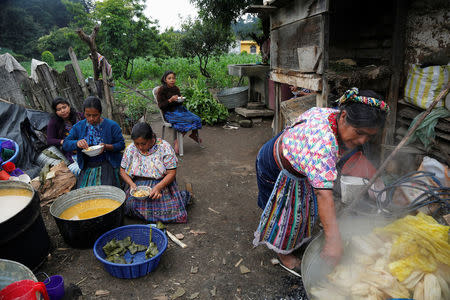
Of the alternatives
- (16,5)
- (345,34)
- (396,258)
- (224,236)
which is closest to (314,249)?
(396,258)

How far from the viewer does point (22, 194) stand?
10.00 feet

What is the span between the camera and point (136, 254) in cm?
302

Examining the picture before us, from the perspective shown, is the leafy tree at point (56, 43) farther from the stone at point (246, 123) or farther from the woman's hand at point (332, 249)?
the woman's hand at point (332, 249)

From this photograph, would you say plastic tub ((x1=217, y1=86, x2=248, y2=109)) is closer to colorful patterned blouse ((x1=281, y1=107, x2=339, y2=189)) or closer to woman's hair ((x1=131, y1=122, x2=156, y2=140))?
woman's hair ((x1=131, y1=122, x2=156, y2=140))

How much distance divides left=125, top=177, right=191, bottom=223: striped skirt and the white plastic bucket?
191cm

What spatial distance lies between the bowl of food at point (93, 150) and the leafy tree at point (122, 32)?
12.1 meters

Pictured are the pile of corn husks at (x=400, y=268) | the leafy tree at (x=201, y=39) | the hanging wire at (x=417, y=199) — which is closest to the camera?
the pile of corn husks at (x=400, y=268)

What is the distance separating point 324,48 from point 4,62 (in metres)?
5.77

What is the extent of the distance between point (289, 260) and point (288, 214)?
58 centimetres

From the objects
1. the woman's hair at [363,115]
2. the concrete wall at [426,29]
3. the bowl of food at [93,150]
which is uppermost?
the concrete wall at [426,29]

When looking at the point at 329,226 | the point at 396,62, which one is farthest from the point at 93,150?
the point at 396,62

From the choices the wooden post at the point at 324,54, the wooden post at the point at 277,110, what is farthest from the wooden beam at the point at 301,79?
the wooden post at the point at 277,110

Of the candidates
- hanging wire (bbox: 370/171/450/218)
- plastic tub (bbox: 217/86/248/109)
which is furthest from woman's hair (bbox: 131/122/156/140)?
plastic tub (bbox: 217/86/248/109)

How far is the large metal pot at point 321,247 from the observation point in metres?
1.95
